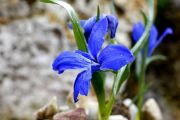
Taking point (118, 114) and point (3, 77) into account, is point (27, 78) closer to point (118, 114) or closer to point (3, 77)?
point (3, 77)

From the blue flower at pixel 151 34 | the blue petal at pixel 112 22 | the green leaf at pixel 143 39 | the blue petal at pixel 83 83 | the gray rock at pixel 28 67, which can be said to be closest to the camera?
the blue petal at pixel 83 83

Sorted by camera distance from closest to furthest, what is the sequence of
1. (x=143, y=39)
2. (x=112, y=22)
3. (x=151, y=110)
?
1. (x=112, y=22)
2. (x=143, y=39)
3. (x=151, y=110)

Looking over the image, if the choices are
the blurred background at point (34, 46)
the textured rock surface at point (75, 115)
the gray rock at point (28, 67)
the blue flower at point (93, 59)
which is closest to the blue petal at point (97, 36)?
the blue flower at point (93, 59)

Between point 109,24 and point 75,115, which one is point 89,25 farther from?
point 75,115

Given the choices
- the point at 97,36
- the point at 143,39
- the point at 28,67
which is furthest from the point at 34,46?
the point at 97,36

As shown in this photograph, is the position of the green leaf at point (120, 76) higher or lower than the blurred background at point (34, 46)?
lower

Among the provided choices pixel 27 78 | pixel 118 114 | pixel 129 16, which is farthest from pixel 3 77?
pixel 129 16

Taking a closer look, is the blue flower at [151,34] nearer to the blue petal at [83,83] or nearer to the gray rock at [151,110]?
the gray rock at [151,110]

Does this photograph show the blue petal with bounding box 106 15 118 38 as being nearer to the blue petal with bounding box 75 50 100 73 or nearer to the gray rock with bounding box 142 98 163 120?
the blue petal with bounding box 75 50 100 73
